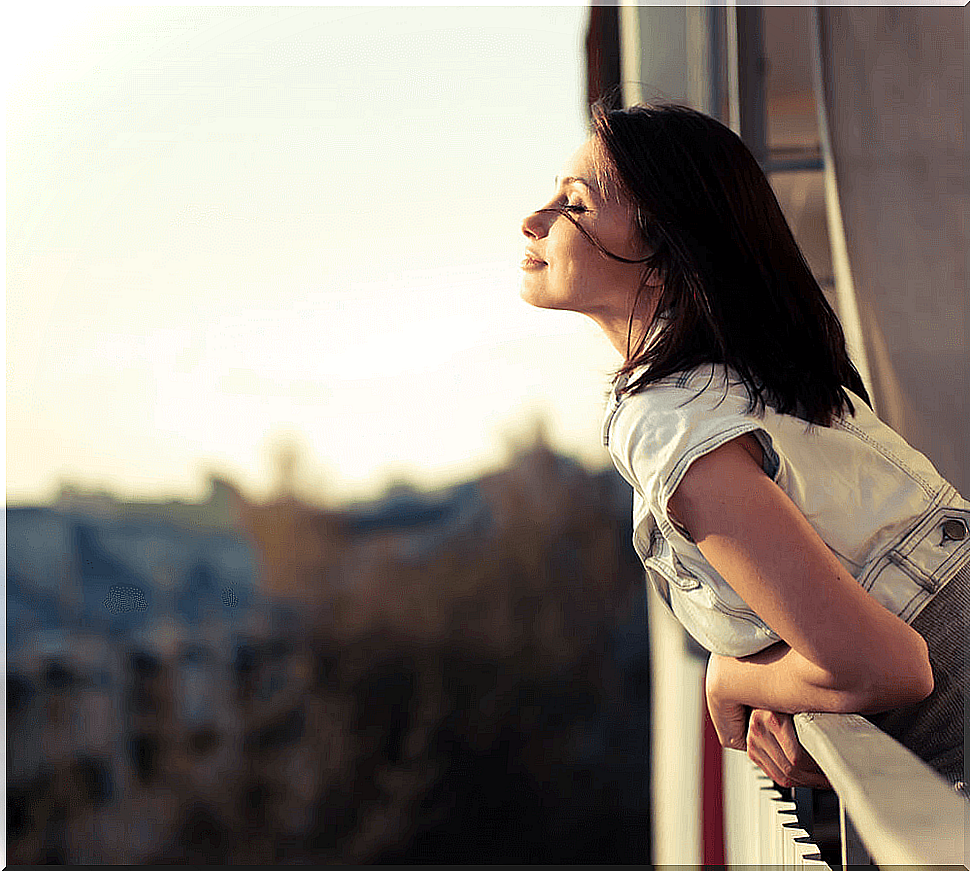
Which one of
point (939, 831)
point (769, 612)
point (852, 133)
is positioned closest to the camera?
point (939, 831)

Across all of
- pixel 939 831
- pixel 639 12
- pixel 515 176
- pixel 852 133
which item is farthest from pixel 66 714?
pixel 939 831

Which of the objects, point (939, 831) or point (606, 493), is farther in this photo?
point (606, 493)

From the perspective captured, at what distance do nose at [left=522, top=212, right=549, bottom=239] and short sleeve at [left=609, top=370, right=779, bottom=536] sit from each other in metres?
0.18

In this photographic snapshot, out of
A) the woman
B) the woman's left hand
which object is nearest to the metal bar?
the woman

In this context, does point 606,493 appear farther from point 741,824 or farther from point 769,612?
point 769,612

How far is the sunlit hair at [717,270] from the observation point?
0.64 m

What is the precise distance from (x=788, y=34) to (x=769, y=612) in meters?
1.38

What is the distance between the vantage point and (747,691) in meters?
0.65

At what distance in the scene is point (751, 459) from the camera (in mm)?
562

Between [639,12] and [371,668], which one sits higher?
[639,12]

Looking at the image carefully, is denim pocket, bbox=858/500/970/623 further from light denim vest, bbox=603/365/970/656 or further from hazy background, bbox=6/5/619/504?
hazy background, bbox=6/5/619/504

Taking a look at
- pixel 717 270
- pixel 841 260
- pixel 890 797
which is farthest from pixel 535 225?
pixel 841 260

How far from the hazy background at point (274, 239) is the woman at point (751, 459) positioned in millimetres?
2498

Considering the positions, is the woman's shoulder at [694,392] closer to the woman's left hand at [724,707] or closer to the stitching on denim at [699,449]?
the stitching on denim at [699,449]
